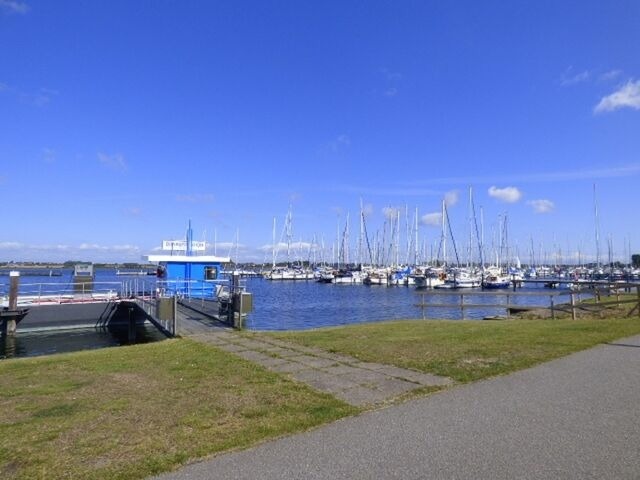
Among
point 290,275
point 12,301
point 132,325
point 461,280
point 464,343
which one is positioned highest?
point 290,275

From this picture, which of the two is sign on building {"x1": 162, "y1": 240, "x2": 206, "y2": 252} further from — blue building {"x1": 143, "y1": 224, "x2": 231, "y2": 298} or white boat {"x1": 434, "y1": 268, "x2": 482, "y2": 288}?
white boat {"x1": 434, "y1": 268, "x2": 482, "y2": 288}

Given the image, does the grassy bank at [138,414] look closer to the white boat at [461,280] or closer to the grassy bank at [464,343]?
the grassy bank at [464,343]

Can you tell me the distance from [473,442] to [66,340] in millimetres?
25507

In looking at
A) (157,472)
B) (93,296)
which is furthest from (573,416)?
(93,296)

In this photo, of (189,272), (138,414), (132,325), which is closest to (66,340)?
(132,325)

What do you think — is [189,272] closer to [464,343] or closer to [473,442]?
[464,343]

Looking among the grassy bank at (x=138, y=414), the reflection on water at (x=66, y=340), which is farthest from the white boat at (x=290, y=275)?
the grassy bank at (x=138, y=414)

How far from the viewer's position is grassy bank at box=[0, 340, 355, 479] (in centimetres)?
496

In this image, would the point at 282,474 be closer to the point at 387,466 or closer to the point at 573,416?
the point at 387,466

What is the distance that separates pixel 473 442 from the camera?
17.2 feet

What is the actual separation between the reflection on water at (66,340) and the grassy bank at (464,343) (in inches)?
563

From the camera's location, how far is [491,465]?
4645 mm

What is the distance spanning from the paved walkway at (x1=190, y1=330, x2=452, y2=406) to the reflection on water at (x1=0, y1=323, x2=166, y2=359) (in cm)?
1465

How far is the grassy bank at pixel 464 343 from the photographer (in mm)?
9375
